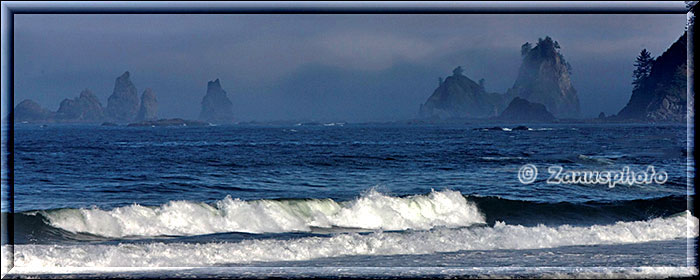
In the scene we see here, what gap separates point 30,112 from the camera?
843 inches

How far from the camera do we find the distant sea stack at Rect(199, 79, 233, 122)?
65.7ft

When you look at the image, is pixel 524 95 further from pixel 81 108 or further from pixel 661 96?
pixel 81 108

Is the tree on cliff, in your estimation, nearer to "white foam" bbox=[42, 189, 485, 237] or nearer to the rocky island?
the rocky island

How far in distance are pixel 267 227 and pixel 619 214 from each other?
6.89m

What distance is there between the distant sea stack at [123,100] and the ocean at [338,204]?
694mm

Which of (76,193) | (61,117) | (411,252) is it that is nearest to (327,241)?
(411,252)

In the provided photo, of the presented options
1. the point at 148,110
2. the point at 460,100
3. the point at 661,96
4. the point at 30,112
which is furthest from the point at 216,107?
the point at 661,96

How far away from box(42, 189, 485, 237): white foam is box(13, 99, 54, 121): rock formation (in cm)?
1062

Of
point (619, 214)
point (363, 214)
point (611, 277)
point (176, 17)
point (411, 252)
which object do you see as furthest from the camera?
point (176, 17)

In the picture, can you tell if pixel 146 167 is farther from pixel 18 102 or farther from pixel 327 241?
pixel 327 241

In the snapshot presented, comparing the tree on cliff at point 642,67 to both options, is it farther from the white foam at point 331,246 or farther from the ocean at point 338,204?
the white foam at point 331,246

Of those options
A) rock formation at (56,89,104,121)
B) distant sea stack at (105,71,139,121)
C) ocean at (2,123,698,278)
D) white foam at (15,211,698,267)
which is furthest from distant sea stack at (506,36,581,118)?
rock formation at (56,89,104,121)

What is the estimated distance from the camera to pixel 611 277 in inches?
243

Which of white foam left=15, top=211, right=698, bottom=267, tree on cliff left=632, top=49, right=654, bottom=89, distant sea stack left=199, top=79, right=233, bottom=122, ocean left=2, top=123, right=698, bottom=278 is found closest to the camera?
white foam left=15, top=211, right=698, bottom=267
